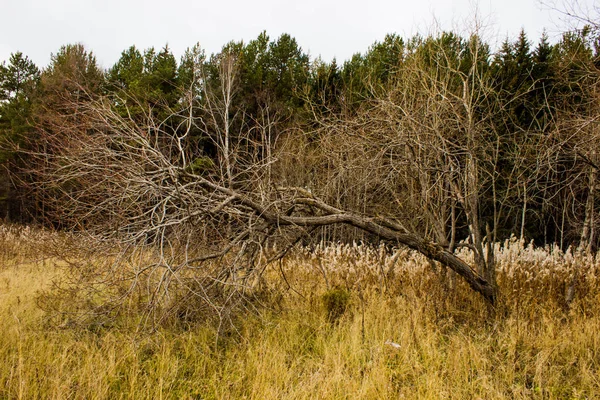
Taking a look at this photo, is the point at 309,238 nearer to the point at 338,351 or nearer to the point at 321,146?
the point at 338,351

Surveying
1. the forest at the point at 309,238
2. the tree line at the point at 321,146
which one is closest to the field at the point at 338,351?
the forest at the point at 309,238

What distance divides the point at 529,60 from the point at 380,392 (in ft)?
54.6

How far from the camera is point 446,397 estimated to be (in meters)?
2.44

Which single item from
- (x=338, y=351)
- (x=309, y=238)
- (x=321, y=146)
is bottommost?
(x=338, y=351)

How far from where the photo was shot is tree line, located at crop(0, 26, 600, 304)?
334 cm

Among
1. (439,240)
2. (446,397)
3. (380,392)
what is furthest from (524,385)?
(439,240)

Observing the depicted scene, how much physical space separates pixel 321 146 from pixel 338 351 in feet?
10.3

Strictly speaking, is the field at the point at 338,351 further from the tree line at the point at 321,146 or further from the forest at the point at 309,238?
the tree line at the point at 321,146

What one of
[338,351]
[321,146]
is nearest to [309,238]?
[338,351]

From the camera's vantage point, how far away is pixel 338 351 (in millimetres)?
3125

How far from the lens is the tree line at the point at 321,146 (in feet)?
11.0

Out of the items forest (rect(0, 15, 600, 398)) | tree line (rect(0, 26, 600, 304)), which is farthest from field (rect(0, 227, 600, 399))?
tree line (rect(0, 26, 600, 304))

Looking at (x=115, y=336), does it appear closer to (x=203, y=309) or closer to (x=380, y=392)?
(x=203, y=309)

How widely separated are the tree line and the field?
25.2 inches
